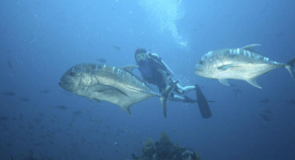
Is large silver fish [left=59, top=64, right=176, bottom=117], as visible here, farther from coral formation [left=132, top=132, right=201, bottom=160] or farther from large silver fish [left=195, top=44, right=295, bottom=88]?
coral formation [left=132, top=132, right=201, bottom=160]

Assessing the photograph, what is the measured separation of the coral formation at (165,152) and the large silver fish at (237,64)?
9.38 feet

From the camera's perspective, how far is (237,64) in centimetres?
314

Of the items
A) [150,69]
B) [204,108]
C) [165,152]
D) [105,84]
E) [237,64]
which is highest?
[150,69]

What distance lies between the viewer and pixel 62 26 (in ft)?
217

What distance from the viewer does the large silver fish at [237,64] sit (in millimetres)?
3076

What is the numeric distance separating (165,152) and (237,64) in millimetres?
3637

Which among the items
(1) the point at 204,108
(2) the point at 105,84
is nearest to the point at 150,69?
(1) the point at 204,108

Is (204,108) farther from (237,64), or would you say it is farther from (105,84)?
(105,84)

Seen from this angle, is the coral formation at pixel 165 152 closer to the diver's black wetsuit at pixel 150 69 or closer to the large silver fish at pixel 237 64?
the diver's black wetsuit at pixel 150 69

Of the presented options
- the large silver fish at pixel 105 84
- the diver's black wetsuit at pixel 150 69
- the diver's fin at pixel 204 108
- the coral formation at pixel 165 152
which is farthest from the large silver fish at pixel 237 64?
the diver's fin at pixel 204 108

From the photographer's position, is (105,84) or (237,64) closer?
(105,84)

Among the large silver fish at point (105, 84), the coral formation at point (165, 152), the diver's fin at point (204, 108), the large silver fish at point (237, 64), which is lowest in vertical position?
the coral formation at point (165, 152)

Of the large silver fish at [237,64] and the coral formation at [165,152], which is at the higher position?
the large silver fish at [237,64]

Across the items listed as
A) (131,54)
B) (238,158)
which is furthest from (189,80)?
(131,54)
